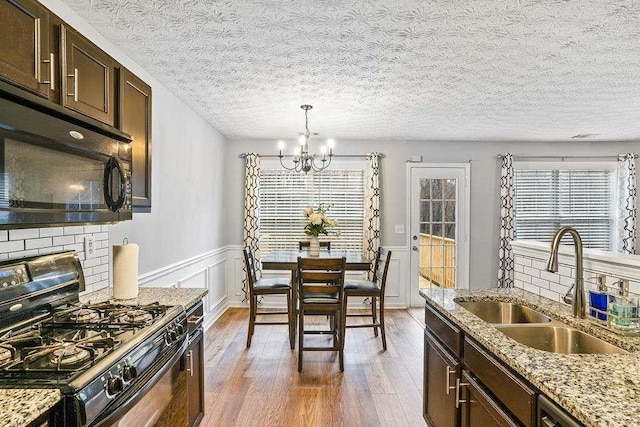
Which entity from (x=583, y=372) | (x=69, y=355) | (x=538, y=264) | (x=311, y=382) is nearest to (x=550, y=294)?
(x=538, y=264)

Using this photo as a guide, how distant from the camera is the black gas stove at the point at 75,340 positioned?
1116mm

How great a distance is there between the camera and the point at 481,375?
1.61 m

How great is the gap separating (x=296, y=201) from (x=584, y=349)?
429 centimetres

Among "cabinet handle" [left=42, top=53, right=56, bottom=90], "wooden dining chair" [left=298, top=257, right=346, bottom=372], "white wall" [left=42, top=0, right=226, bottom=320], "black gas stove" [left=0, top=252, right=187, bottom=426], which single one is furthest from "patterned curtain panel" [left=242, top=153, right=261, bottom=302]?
"cabinet handle" [left=42, top=53, right=56, bottom=90]

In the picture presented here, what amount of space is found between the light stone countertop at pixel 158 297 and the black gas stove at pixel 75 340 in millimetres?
119

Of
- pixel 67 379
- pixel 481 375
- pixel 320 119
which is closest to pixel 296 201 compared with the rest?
pixel 320 119

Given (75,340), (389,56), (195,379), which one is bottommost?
(195,379)

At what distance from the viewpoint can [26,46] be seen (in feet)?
4.47

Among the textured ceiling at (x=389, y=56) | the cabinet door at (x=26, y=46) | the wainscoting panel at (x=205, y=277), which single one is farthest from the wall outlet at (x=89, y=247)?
the textured ceiling at (x=389, y=56)

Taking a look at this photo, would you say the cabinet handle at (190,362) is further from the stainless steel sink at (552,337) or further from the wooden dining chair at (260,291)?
the wooden dining chair at (260,291)

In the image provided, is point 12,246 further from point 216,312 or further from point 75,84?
point 216,312

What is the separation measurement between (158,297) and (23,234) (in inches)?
29.0

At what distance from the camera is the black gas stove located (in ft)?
3.66

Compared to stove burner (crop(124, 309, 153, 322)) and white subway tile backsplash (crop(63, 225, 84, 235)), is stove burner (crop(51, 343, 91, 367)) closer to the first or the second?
stove burner (crop(124, 309, 153, 322))
